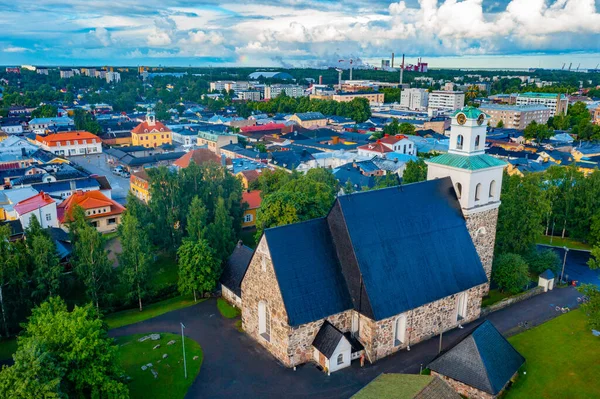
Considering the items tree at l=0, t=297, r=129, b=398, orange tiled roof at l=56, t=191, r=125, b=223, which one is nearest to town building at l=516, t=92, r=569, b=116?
orange tiled roof at l=56, t=191, r=125, b=223

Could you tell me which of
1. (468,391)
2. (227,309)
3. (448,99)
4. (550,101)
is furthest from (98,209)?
(550,101)

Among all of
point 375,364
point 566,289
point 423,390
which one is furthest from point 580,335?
point 423,390

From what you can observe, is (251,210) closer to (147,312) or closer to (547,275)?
(147,312)

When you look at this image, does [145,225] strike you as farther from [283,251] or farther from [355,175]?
[355,175]

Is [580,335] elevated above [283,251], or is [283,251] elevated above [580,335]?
[283,251]

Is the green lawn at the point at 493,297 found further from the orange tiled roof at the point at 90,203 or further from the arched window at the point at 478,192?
the orange tiled roof at the point at 90,203

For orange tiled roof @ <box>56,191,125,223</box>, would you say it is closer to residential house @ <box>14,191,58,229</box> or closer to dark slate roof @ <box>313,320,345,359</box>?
residential house @ <box>14,191,58,229</box>
